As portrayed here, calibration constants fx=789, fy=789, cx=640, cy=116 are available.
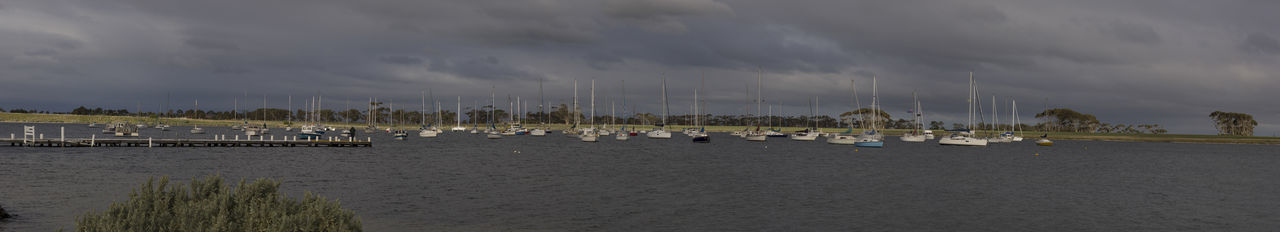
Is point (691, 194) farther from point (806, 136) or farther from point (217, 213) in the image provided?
point (806, 136)

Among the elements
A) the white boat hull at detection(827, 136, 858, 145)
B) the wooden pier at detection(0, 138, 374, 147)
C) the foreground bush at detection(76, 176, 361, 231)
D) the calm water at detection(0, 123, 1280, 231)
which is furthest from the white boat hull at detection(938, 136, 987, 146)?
the foreground bush at detection(76, 176, 361, 231)

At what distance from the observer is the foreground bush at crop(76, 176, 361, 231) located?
39.9 feet

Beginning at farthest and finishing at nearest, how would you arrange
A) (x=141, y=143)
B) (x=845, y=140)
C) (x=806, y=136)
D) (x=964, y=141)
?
(x=806, y=136)
(x=845, y=140)
(x=964, y=141)
(x=141, y=143)

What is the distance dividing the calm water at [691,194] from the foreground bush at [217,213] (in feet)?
43.3

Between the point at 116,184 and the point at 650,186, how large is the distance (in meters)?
28.7

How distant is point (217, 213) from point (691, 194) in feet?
96.7

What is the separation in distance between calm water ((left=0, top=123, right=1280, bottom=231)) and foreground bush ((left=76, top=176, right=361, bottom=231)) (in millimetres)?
13184

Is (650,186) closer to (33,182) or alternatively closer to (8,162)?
(33,182)

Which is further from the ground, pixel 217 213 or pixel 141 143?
pixel 217 213

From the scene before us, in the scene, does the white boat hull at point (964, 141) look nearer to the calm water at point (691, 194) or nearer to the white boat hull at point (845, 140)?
the white boat hull at point (845, 140)

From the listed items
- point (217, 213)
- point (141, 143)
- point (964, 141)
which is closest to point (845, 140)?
point (964, 141)

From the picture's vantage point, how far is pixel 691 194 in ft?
133

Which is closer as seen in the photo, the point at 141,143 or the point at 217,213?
the point at 217,213

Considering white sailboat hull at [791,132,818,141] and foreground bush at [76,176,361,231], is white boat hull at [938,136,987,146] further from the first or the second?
foreground bush at [76,176,361,231]
